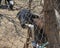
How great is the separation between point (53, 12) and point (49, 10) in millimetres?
51

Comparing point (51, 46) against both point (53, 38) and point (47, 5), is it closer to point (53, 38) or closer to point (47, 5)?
point (53, 38)

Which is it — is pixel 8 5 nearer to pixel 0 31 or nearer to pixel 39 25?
pixel 0 31

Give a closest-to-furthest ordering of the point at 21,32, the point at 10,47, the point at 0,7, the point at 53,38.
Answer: the point at 53,38
the point at 10,47
the point at 21,32
the point at 0,7

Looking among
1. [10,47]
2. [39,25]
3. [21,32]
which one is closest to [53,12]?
[39,25]

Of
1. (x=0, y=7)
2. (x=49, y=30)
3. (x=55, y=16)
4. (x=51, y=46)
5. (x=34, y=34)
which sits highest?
(x=55, y=16)

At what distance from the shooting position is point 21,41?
446 cm

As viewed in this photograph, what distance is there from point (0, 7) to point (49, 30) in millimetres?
5618

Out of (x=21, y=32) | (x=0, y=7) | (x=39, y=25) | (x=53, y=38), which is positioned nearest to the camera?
(x=53, y=38)

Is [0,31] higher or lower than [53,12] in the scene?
lower

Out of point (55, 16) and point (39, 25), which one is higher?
point (55, 16)

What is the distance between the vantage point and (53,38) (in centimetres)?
213

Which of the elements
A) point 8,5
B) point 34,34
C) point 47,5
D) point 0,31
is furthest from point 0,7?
point 47,5

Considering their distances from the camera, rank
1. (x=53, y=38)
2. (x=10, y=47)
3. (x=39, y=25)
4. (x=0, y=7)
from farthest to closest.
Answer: (x=0, y=7), (x=10, y=47), (x=39, y=25), (x=53, y=38)

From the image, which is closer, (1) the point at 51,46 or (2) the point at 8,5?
(1) the point at 51,46
